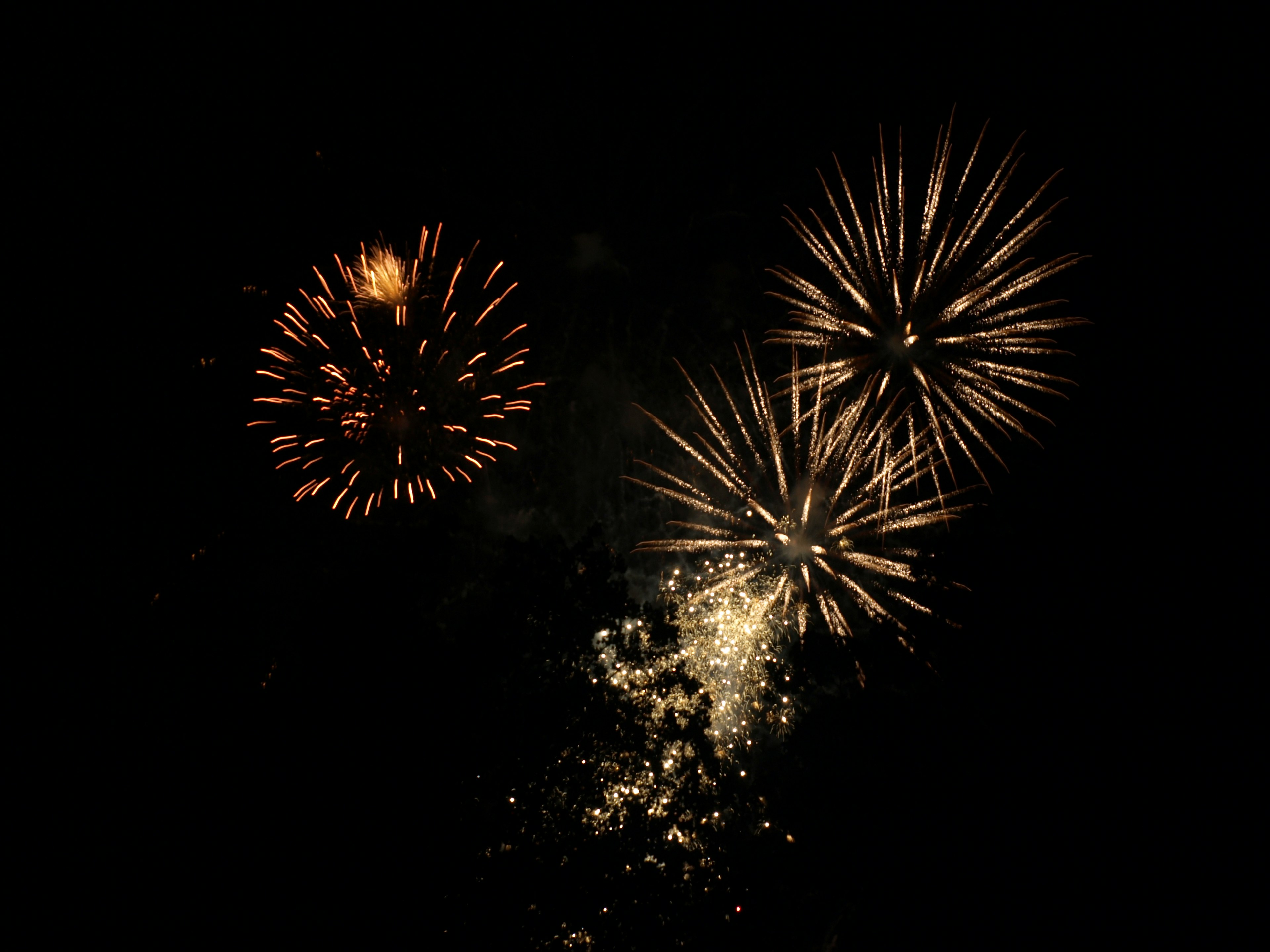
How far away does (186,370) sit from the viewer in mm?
10328

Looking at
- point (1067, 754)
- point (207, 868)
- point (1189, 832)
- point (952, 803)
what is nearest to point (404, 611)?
point (207, 868)

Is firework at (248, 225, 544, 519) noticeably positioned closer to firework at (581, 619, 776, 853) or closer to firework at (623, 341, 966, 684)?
firework at (623, 341, 966, 684)

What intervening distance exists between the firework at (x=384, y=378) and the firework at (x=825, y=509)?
4.44 metres

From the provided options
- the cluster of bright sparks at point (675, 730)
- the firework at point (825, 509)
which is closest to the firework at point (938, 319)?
the firework at point (825, 509)

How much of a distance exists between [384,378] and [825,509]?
9710 millimetres

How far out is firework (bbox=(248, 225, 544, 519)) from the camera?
9555mm

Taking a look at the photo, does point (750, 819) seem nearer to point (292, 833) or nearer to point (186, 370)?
point (292, 833)

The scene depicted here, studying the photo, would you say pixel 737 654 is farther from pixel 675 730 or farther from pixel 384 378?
pixel 384 378

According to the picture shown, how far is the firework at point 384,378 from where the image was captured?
955 cm

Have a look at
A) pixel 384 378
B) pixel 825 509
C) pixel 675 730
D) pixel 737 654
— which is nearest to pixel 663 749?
pixel 675 730

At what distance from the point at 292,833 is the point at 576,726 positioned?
15.7 ft

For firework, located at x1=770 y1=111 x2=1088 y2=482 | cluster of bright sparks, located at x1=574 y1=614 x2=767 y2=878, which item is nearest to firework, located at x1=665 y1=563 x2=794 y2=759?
cluster of bright sparks, located at x1=574 y1=614 x2=767 y2=878

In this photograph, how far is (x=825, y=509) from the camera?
1211 cm

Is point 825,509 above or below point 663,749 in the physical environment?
above
